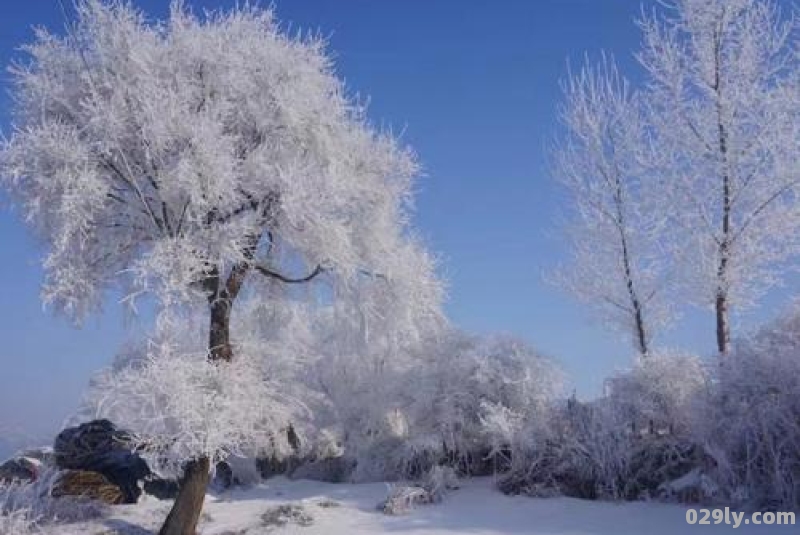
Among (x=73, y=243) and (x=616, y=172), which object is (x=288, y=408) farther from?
(x=616, y=172)

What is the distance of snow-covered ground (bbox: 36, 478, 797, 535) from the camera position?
10.7 meters

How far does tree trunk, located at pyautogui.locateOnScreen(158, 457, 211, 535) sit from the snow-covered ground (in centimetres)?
47

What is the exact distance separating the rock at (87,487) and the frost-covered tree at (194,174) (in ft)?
9.44

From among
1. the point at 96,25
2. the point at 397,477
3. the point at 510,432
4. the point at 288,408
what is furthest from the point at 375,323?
the point at 96,25

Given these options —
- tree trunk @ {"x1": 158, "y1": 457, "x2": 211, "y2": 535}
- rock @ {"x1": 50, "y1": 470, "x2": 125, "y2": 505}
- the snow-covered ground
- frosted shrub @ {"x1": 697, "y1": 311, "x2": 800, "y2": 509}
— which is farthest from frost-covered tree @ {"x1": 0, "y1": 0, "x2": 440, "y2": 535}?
frosted shrub @ {"x1": 697, "y1": 311, "x2": 800, "y2": 509}

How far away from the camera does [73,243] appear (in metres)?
11.6

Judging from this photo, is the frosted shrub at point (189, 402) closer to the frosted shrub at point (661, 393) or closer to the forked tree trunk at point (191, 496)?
the forked tree trunk at point (191, 496)

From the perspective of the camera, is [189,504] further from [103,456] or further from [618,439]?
[618,439]

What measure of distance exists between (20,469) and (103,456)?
215 cm

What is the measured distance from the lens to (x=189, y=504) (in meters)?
11.6

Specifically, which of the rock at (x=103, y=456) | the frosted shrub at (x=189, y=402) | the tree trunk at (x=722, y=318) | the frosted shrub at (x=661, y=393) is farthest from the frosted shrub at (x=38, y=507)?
the tree trunk at (x=722, y=318)

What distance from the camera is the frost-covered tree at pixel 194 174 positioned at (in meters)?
11.2

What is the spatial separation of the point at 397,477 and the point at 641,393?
5.12 metres

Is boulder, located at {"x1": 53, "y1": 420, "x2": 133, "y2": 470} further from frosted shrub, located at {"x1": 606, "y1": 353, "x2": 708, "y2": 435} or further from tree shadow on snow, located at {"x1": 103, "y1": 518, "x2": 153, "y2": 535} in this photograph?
frosted shrub, located at {"x1": 606, "y1": 353, "x2": 708, "y2": 435}
